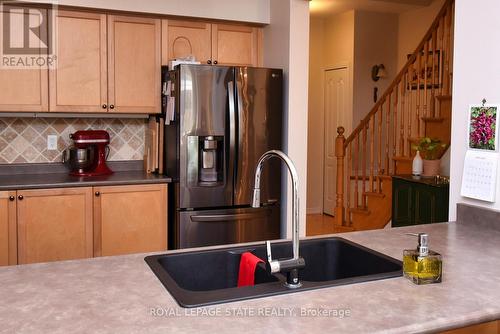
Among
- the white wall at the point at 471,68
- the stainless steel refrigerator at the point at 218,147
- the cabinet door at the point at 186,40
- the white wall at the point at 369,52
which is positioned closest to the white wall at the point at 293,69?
the stainless steel refrigerator at the point at 218,147

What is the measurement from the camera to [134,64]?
3.75m

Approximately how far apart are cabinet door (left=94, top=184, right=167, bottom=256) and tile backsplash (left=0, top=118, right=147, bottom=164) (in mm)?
669

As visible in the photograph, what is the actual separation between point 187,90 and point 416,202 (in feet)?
6.42

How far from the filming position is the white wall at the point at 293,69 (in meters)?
3.77

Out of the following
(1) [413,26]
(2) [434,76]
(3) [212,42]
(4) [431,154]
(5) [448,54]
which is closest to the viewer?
(3) [212,42]

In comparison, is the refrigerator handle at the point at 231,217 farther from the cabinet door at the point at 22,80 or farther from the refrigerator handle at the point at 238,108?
the cabinet door at the point at 22,80

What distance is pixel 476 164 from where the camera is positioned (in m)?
2.10

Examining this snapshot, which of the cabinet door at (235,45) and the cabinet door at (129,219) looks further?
the cabinet door at (235,45)

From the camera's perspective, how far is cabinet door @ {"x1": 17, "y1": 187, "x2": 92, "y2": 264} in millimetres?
3256

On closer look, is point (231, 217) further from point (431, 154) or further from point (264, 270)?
point (264, 270)

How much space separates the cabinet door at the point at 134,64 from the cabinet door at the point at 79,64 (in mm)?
64

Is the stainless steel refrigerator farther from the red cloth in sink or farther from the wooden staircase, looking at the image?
the red cloth in sink

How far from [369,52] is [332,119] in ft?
3.23

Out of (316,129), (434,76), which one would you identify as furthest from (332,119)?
(434,76)
